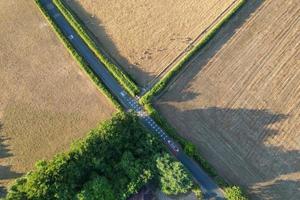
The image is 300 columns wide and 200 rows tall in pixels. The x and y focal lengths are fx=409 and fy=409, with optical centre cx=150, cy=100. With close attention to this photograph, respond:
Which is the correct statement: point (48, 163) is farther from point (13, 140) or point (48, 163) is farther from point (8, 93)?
point (8, 93)

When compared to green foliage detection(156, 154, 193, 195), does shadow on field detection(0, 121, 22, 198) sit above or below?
above

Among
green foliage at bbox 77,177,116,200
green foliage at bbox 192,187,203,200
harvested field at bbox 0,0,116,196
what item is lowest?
green foliage at bbox 192,187,203,200

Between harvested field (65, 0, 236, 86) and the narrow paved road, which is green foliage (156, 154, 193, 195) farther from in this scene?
harvested field (65, 0, 236, 86)

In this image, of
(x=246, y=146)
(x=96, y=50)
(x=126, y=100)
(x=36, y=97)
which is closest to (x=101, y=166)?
(x=126, y=100)

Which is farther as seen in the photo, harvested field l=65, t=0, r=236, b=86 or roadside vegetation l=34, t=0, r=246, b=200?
harvested field l=65, t=0, r=236, b=86

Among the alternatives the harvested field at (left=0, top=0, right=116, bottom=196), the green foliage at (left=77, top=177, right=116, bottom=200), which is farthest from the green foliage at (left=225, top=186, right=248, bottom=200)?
the harvested field at (left=0, top=0, right=116, bottom=196)

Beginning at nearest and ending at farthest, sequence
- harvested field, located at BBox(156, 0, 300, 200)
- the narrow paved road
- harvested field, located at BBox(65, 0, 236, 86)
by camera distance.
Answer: the narrow paved road
harvested field, located at BBox(156, 0, 300, 200)
harvested field, located at BBox(65, 0, 236, 86)

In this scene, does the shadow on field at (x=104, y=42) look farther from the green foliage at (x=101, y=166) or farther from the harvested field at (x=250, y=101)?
the green foliage at (x=101, y=166)
